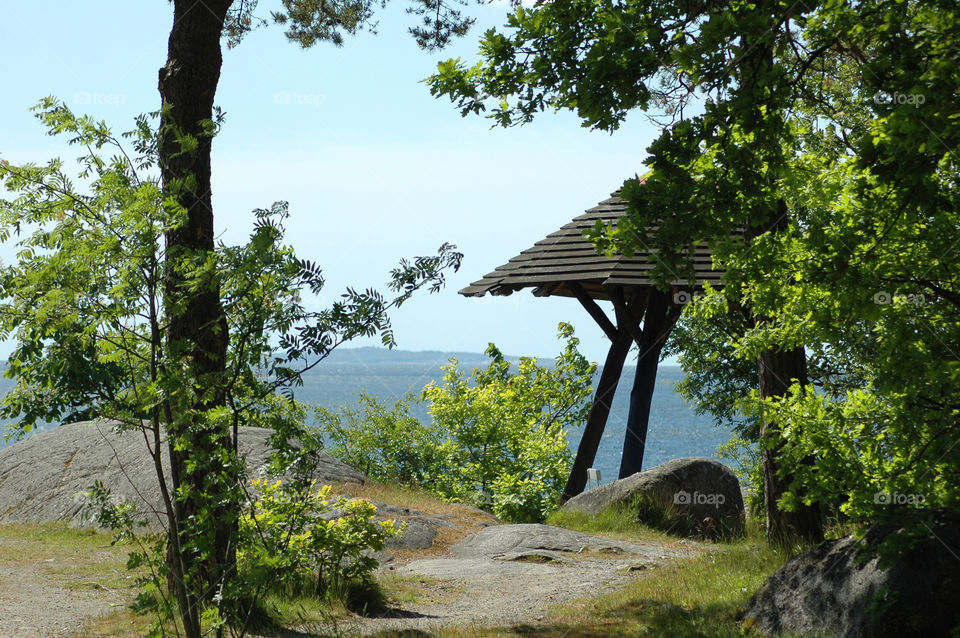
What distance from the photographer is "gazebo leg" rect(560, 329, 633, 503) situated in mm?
12828

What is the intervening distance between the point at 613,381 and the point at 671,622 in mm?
6649

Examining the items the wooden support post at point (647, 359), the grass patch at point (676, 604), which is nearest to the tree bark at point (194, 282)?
the grass patch at point (676, 604)

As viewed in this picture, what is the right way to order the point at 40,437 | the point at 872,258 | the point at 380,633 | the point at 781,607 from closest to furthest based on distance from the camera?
1. the point at 872,258
2. the point at 781,607
3. the point at 380,633
4. the point at 40,437

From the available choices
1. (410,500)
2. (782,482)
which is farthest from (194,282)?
(410,500)

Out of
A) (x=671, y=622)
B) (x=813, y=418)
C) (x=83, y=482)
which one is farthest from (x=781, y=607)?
(x=83, y=482)

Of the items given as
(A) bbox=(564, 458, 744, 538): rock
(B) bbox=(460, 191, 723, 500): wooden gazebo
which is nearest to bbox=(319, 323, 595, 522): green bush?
(B) bbox=(460, 191, 723, 500): wooden gazebo

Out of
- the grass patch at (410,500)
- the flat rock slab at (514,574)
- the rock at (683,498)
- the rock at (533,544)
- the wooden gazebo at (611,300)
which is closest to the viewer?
the flat rock slab at (514,574)

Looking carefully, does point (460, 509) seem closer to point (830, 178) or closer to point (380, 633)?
point (380, 633)

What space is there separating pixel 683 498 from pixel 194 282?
8.73 meters

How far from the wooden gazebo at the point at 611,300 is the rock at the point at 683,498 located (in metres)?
0.79

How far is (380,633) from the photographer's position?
246 inches

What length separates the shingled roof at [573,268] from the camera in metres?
12.0

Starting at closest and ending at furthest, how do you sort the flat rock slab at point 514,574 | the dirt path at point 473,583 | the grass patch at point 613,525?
the dirt path at point 473,583, the flat rock slab at point 514,574, the grass patch at point 613,525

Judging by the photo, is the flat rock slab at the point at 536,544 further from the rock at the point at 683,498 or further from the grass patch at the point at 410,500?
the grass patch at the point at 410,500
